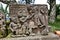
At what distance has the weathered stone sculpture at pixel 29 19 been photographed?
5.57 m

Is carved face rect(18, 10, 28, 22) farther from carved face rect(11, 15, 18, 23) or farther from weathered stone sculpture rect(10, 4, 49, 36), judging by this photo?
carved face rect(11, 15, 18, 23)

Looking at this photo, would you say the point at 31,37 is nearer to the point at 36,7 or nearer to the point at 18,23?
the point at 18,23

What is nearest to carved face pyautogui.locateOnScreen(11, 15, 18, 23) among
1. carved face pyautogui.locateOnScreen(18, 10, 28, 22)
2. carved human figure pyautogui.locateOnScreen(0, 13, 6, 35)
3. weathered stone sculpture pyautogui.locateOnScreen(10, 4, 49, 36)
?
weathered stone sculpture pyautogui.locateOnScreen(10, 4, 49, 36)

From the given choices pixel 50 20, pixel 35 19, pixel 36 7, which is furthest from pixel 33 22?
pixel 50 20

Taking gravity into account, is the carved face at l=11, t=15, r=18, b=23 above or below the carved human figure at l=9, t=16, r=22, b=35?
above

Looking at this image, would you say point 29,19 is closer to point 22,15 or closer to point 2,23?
point 22,15

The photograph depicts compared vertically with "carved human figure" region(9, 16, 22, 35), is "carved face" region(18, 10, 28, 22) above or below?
above

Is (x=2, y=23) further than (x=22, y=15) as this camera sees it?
No

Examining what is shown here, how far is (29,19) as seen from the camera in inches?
226

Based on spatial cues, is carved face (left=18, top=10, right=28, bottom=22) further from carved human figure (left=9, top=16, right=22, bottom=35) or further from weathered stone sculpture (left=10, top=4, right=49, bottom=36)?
carved human figure (left=9, top=16, right=22, bottom=35)

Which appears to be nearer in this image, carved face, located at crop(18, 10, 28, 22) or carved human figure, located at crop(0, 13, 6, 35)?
carved human figure, located at crop(0, 13, 6, 35)

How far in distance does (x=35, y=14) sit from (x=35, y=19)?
0.16m

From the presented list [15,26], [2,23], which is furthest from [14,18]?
[2,23]

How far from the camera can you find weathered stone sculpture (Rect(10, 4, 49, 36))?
5566 mm
